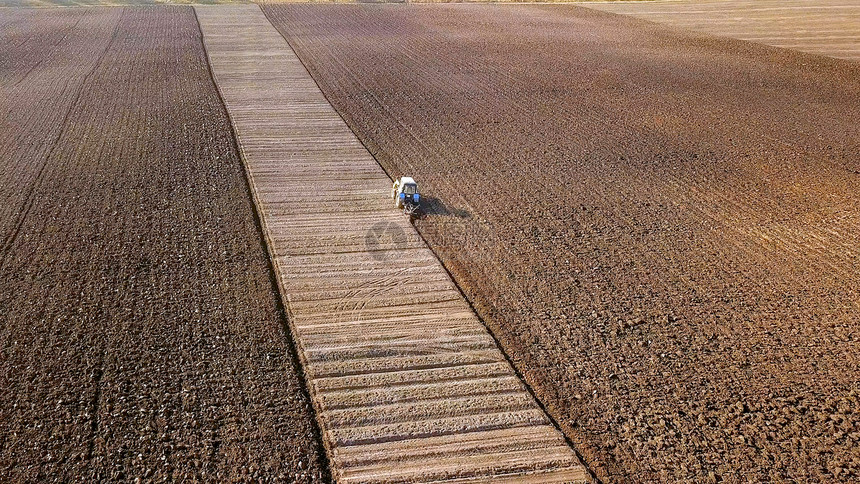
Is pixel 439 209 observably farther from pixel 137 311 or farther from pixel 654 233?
pixel 137 311

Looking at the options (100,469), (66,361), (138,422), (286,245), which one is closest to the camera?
(100,469)

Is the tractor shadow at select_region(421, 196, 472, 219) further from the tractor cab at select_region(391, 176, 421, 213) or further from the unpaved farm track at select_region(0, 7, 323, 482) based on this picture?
the unpaved farm track at select_region(0, 7, 323, 482)

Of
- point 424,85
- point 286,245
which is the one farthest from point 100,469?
point 424,85

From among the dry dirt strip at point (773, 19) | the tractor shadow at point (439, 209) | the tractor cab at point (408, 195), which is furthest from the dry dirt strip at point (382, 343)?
the dry dirt strip at point (773, 19)

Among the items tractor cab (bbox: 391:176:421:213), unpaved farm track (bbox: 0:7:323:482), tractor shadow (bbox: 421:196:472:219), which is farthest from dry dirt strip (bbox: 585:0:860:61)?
unpaved farm track (bbox: 0:7:323:482)

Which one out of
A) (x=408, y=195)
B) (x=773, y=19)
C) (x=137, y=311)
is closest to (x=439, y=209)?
(x=408, y=195)

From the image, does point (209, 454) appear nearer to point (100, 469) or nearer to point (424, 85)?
point (100, 469)

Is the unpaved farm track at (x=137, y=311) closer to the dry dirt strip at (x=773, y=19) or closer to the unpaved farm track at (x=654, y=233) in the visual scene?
the unpaved farm track at (x=654, y=233)
